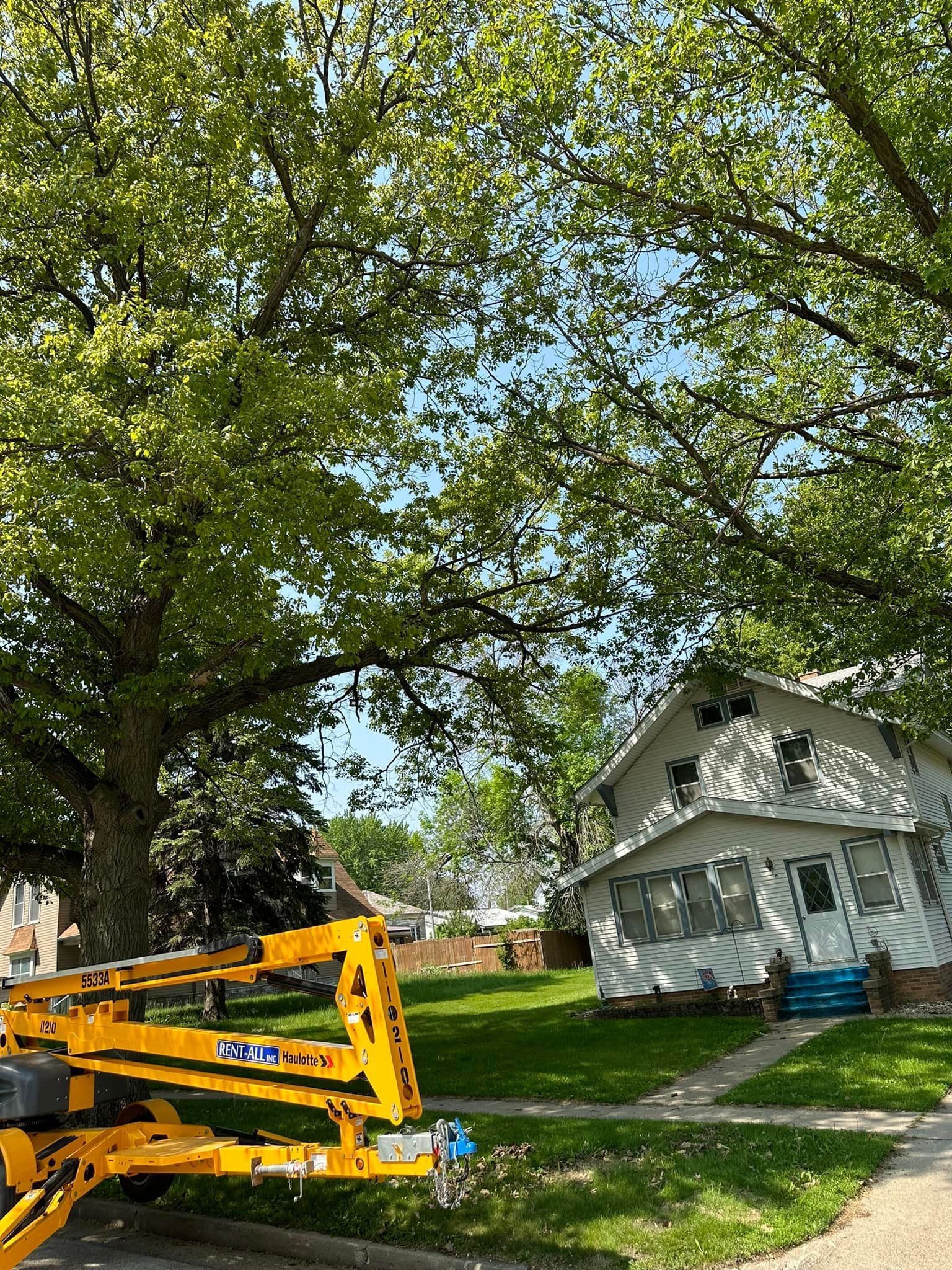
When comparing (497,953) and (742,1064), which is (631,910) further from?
(497,953)

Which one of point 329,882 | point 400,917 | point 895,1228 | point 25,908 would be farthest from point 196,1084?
point 400,917

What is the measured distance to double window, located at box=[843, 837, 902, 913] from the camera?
1702cm

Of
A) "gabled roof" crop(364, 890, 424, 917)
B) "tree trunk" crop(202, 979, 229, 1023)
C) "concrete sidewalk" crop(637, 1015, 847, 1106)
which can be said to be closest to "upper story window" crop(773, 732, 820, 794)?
"concrete sidewalk" crop(637, 1015, 847, 1106)

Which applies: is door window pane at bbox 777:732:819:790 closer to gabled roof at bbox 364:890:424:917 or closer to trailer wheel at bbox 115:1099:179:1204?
trailer wheel at bbox 115:1099:179:1204

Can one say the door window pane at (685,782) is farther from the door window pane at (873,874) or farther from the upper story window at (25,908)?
the upper story window at (25,908)

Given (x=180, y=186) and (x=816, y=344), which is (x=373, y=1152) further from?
(x=816, y=344)

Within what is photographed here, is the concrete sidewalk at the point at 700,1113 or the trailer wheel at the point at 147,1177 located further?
the concrete sidewalk at the point at 700,1113

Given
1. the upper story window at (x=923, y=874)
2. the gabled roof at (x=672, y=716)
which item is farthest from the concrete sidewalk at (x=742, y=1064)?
the gabled roof at (x=672, y=716)

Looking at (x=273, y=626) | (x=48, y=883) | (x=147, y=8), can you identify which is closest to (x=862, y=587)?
(x=273, y=626)

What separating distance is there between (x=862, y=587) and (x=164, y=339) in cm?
1053

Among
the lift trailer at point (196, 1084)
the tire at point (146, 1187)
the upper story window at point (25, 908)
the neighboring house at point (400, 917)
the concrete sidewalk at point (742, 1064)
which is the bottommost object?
the concrete sidewalk at point (742, 1064)

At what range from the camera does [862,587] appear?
44.8 ft

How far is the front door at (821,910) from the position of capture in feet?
56.7

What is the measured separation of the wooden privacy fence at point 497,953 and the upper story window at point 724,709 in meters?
15.2
